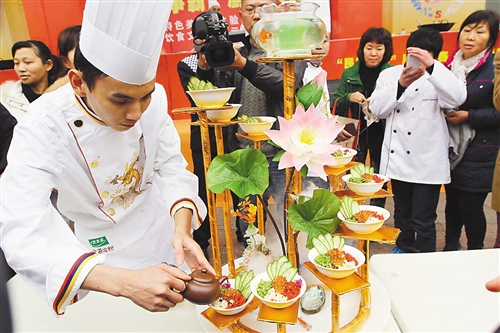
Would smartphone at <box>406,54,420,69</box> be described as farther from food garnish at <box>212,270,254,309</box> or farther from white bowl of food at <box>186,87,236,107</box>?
food garnish at <box>212,270,254,309</box>

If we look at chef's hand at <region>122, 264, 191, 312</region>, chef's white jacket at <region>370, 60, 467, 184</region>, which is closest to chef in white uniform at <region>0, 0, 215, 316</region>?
chef's hand at <region>122, 264, 191, 312</region>

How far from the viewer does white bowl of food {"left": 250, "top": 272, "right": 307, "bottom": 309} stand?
747mm

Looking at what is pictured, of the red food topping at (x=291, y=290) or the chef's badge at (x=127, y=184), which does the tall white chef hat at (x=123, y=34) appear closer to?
the chef's badge at (x=127, y=184)

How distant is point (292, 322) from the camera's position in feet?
2.31

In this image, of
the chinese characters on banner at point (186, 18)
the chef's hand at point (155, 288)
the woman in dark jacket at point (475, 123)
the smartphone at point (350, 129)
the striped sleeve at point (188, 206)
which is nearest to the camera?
the chef's hand at point (155, 288)

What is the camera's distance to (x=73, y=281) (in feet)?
2.42

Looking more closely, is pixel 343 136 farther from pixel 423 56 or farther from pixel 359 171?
pixel 423 56

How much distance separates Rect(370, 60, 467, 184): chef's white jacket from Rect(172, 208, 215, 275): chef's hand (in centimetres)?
148

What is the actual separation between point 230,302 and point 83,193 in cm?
53

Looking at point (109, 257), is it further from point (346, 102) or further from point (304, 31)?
point (346, 102)

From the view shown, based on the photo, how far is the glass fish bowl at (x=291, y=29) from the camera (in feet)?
2.57

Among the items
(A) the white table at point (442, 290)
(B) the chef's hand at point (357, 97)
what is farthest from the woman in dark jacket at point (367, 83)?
(A) the white table at point (442, 290)

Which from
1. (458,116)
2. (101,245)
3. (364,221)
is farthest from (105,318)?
(458,116)

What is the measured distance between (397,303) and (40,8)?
173 inches
